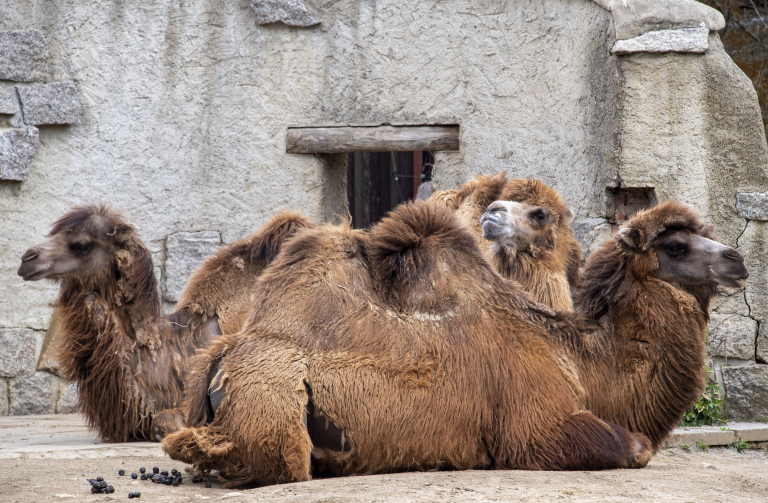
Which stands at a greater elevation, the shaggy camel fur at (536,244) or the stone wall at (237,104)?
the stone wall at (237,104)

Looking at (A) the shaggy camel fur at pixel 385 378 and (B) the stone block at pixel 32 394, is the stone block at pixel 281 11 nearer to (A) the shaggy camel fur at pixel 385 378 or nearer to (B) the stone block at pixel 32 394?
(B) the stone block at pixel 32 394

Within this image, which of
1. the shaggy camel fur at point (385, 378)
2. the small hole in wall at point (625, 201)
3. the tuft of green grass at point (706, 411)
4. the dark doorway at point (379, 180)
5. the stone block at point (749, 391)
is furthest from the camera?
the dark doorway at point (379, 180)

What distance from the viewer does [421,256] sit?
4.18 metres

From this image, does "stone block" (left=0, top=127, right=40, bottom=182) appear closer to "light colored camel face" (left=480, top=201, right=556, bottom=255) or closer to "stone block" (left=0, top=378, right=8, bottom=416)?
"stone block" (left=0, top=378, right=8, bottom=416)

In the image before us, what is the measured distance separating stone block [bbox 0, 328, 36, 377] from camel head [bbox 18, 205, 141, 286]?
201cm

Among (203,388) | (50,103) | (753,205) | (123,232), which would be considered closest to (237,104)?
(50,103)

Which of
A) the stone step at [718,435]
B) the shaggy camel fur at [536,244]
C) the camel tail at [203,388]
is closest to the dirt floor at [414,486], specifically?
the camel tail at [203,388]

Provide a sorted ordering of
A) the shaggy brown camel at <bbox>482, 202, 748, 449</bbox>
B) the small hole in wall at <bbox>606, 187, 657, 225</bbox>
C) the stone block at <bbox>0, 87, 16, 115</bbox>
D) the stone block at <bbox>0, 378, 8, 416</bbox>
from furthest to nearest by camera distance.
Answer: the stone block at <bbox>0, 87, 16, 115</bbox> → the stone block at <bbox>0, 378, 8, 416</bbox> → the small hole in wall at <bbox>606, 187, 657, 225</bbox> → the shaggy brown camel at <bbox>482, 202, 748, 449</bbox>

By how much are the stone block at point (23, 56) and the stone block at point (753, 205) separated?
19.7 feet

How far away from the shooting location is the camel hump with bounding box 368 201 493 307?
414cm

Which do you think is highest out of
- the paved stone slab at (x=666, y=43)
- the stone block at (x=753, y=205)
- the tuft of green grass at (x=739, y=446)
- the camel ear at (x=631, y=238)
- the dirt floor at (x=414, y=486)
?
the paved stone slab at (x=666, y=43)

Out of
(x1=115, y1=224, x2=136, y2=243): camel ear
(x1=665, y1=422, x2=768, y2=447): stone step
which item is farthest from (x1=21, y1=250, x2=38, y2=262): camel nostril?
(x1=665, y1=422, x2=768, y2=447): stone step

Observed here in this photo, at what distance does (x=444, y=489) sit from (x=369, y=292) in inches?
40.9

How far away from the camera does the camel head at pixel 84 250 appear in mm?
5688
